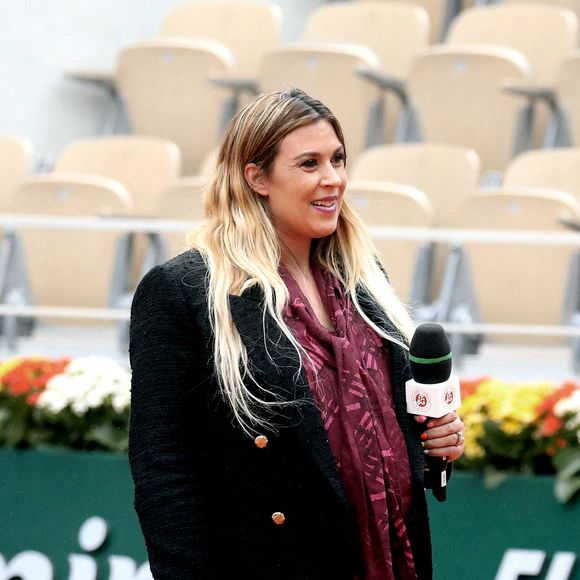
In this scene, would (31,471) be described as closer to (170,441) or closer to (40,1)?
(170,441)

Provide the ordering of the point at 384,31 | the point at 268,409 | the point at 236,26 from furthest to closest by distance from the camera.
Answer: the point at 236,26
the point at 384,31
the point at 268,409

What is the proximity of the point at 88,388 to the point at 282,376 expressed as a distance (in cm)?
216

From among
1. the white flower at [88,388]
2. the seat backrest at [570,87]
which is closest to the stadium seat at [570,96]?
the seat backrest at [570,87]

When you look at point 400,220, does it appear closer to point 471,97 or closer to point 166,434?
point 471,97

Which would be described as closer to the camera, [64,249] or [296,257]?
[296,257]

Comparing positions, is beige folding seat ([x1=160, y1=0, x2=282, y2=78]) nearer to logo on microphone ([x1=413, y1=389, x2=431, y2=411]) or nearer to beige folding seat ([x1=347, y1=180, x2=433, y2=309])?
beige folding seat ([x1=347, y1=180, x2=433, y2=309])

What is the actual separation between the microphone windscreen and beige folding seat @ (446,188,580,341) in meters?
3.09

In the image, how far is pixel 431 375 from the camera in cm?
208

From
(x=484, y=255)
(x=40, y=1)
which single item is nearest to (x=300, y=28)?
(x=40, y=1)

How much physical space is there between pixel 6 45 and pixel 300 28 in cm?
198

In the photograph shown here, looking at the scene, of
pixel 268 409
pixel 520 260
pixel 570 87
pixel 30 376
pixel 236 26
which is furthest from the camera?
pixel 236 26

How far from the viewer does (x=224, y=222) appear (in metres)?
2.16

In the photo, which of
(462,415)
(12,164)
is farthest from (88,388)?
(12,164)

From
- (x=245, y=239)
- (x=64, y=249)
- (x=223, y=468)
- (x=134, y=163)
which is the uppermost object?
(x=245, y=239)
